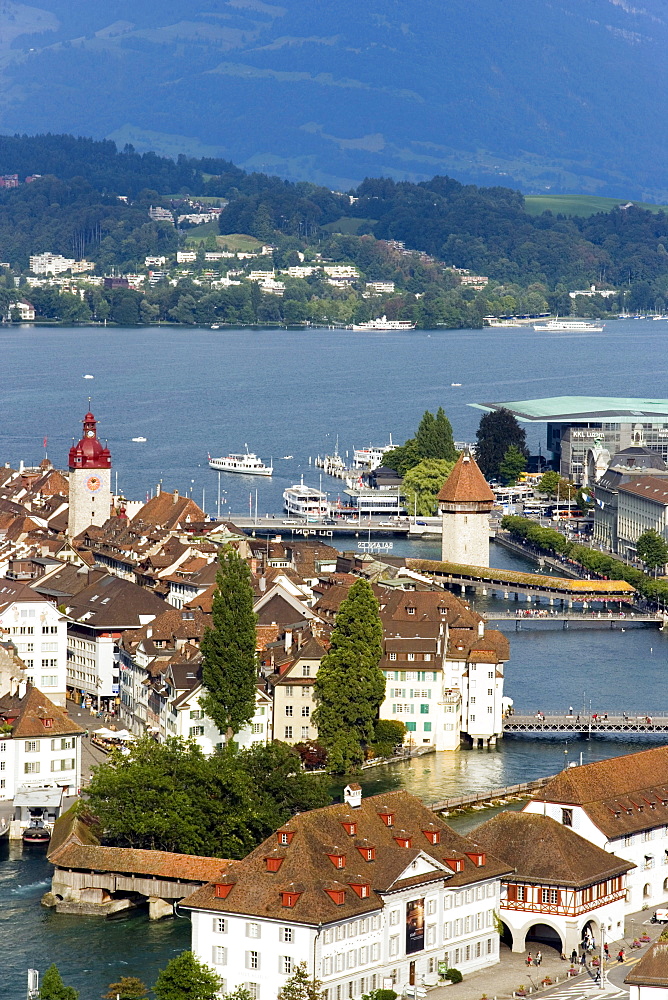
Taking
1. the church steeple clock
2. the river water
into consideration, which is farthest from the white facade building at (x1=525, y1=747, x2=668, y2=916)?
the church steeple clock

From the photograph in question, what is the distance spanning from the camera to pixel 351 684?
158ft

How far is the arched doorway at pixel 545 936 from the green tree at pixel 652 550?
4765cm

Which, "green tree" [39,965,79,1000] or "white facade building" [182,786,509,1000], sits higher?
"white facade building" [182,786,509,1000]

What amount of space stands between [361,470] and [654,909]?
252ft

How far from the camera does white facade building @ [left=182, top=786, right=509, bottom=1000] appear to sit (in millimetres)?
30031

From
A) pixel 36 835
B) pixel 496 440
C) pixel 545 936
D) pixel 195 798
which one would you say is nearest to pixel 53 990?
pixel 545 936

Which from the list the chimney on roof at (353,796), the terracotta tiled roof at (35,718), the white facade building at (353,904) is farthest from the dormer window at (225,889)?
the terracotta tiled roof at (35,718)

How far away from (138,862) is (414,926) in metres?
6.73

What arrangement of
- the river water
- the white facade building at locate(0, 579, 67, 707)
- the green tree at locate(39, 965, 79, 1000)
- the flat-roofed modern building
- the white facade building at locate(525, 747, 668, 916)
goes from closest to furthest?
the green tree at locate(39, 965, 79, 1000), the white facade building at locate(525, 747, 668, 916), the river water, the white facade building at locate(0, 579, 67, 707), the flat-roofed modern building

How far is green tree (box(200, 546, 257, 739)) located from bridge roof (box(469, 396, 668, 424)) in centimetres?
6018

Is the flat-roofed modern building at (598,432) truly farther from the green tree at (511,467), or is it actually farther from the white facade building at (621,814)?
the white facade building at (621,814)

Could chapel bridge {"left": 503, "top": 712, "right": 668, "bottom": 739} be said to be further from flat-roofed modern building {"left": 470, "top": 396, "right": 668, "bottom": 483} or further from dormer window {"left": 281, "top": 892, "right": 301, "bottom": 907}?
flat-roofed modern building {"left": 470, "top": 396, "right": 668, "bottom": 483}

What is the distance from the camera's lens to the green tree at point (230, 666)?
45.9m

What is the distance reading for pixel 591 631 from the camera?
68938 mm
